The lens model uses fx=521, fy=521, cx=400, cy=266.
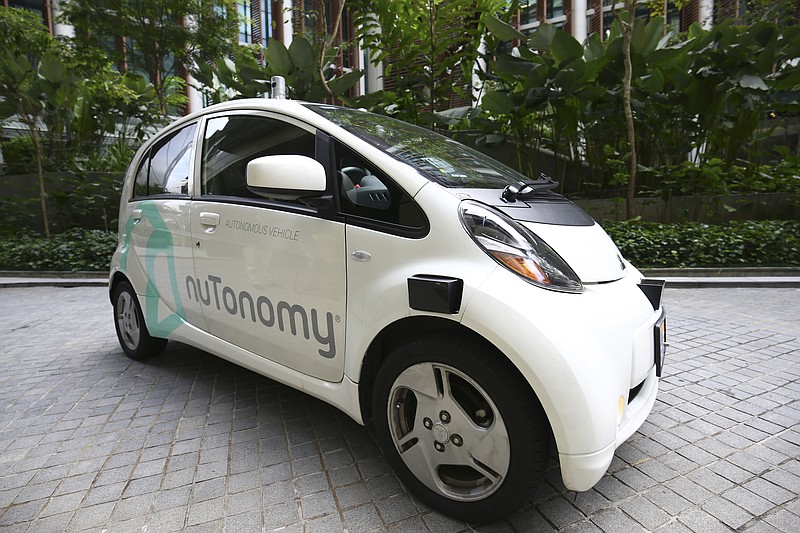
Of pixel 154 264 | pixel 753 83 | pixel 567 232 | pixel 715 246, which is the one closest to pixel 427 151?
pixel 567 232

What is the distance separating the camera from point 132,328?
13.4 feet

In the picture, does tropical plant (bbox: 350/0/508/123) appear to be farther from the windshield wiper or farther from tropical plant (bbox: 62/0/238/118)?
the windshield wiper

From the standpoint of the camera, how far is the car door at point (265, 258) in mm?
2400

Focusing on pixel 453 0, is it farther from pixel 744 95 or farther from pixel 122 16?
pixel 122 16

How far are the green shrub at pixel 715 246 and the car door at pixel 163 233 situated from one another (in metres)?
6.55

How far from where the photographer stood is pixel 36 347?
188 inches

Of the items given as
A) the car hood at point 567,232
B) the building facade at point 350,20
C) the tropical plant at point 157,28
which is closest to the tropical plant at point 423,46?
the building facade at point 350,20

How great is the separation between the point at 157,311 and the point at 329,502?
2.10m

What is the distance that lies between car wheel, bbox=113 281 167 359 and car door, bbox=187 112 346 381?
41.0 inches

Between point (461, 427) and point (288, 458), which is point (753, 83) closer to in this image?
point (461, 427)

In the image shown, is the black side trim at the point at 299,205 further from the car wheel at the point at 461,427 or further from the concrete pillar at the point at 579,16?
the concrete pillar at the point at 579,16

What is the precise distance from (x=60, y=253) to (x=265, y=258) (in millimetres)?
9463

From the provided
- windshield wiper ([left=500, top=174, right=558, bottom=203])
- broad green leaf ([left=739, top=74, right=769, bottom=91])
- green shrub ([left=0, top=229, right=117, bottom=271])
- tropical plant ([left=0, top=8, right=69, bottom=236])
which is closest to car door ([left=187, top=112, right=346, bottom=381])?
windshield wiper ([left=500, top=174, right=558, bottom=203])

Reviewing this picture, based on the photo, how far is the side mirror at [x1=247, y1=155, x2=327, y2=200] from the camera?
231 centimetres
